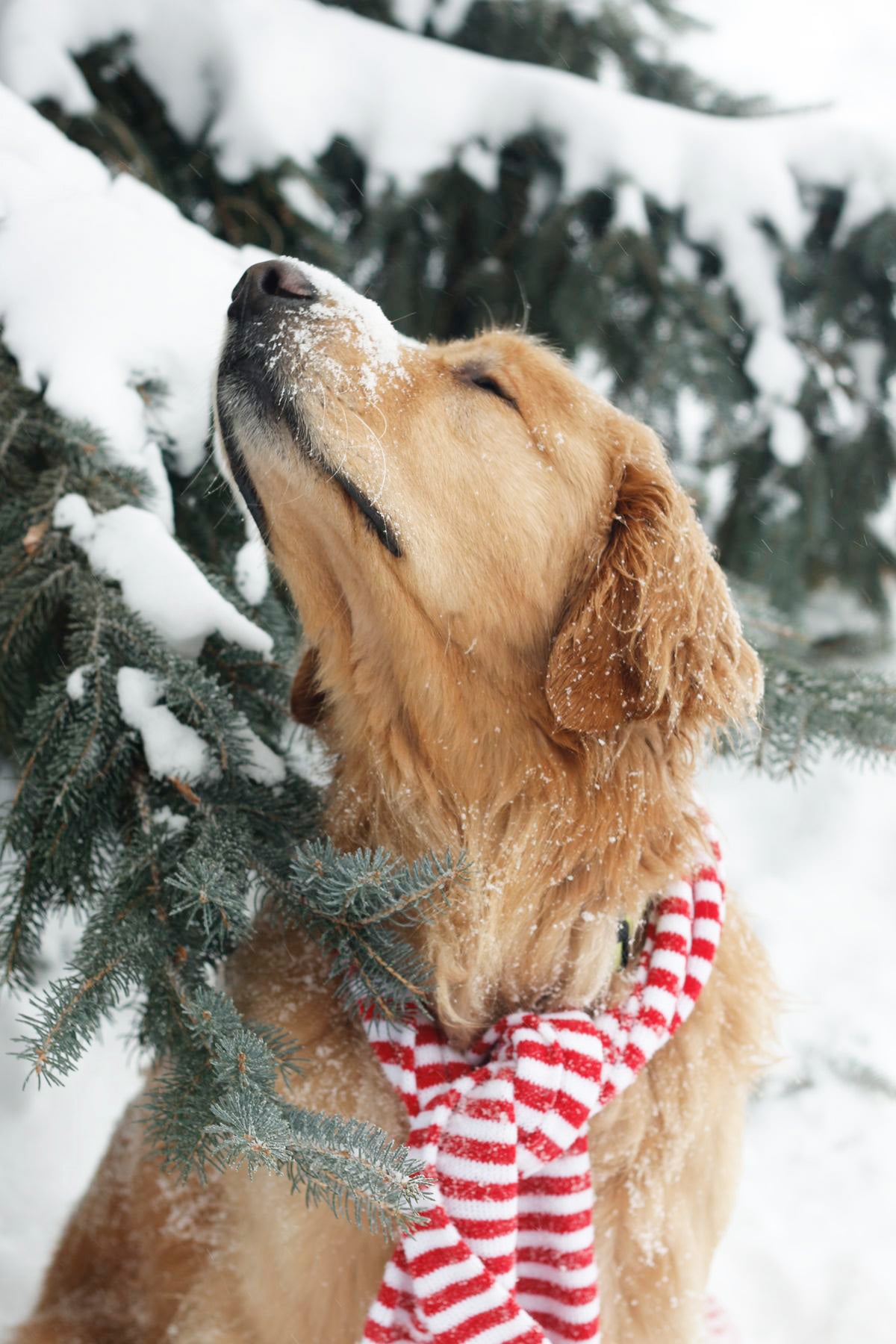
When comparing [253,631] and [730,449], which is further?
[730,449]

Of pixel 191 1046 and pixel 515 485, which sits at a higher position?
pixel 515 485

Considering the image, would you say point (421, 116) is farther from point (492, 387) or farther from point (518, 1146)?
point (518, 1146)

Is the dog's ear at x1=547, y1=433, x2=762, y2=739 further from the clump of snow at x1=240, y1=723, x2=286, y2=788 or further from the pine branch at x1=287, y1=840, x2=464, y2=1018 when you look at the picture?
the clump of snow at x1=240, y1=723, x2=286, y2=788

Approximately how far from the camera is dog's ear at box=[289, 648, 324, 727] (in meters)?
2.19

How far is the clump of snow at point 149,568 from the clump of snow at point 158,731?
120 millimetres

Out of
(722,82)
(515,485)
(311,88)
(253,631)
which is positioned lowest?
(253,631)

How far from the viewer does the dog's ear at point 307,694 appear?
219 centimetres

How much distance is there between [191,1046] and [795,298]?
3208 mm

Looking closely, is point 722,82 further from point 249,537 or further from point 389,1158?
point 389,1158

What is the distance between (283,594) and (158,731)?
85 centimetres

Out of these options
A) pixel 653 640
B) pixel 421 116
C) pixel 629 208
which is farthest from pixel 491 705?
pixel 421 116

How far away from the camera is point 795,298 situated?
12.0ft

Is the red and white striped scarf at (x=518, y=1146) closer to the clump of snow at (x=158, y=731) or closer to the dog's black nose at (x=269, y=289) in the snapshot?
the clump of snow at (x=158, y=731)

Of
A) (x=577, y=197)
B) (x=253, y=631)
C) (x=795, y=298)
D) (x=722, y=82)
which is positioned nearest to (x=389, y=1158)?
(x=253, y=631)
